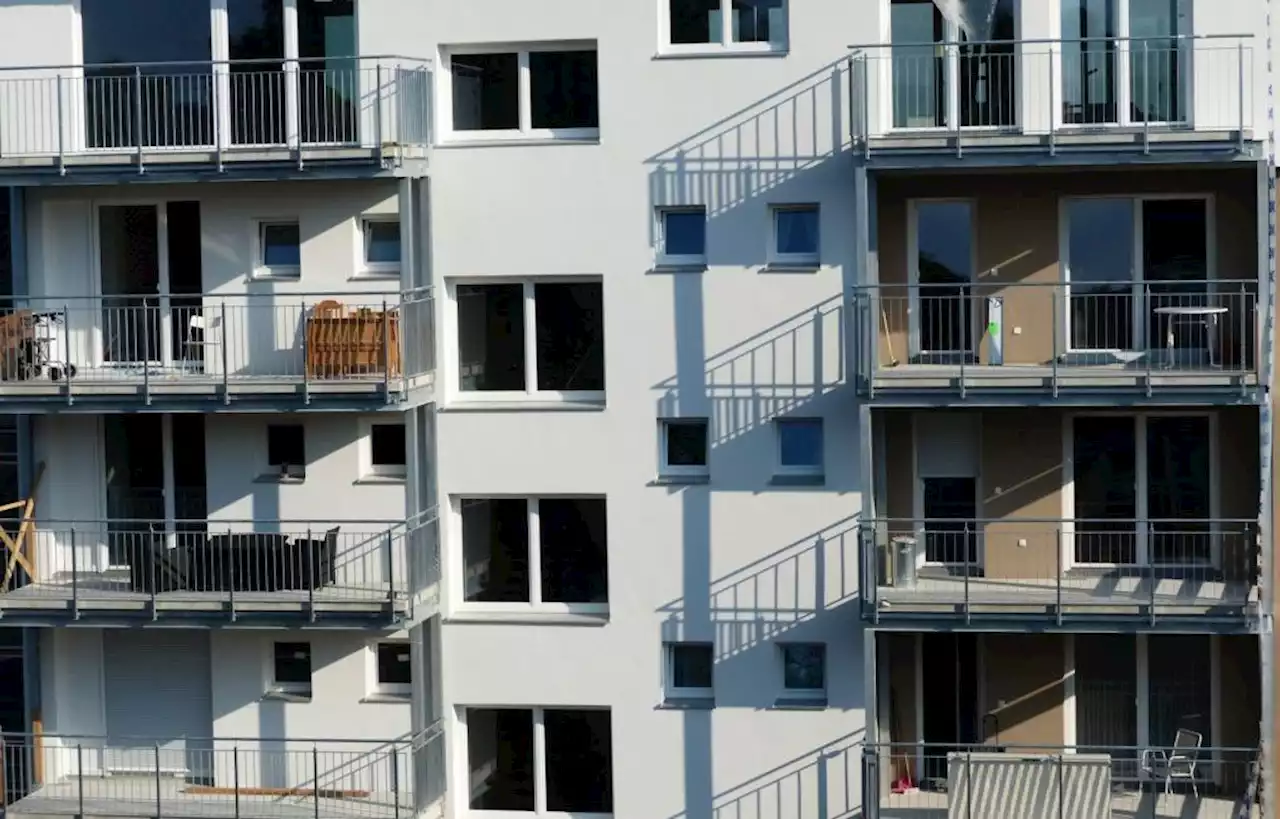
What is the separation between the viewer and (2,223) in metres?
28.9

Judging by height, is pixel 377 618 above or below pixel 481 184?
below

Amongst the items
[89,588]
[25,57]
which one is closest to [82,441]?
[89,588]

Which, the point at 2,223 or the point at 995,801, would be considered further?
the point at 2,223

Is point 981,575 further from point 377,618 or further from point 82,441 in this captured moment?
point 82,441

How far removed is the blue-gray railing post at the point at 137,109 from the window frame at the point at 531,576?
4749 mm

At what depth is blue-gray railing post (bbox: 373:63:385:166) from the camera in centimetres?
2683

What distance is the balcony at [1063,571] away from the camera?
85.5ft

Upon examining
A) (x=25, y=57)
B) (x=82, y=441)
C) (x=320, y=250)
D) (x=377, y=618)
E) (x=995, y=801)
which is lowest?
(x=995, y=801)

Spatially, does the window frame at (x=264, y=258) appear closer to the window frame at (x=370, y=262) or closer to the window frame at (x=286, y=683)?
the window frame at (x=370, y=262)

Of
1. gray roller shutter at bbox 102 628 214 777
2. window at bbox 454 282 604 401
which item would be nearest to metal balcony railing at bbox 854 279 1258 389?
window at bbox 454 282 604 401

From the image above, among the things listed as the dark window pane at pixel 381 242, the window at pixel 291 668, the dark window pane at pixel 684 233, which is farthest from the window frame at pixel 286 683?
the dark window pane at pixel 684 233

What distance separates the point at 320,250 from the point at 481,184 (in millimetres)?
1798

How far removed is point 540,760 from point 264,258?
5.90m

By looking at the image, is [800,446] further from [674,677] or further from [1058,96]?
[1058,96]
